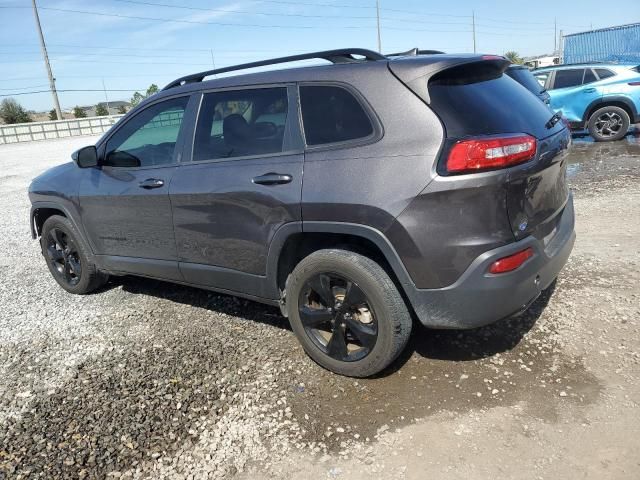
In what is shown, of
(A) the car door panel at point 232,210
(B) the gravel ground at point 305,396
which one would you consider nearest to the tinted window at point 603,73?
(B) the gravel ground at point 305,396

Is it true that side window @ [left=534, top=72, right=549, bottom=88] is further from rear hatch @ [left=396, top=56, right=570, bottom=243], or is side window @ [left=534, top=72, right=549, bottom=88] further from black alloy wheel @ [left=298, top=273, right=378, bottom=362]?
black alloy wheel @ [left=298, top=273, right=378, bottom=362]

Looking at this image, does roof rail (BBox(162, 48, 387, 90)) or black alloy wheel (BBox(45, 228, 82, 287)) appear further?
black alloy wheel (BBox(45, 228, 82, 287))

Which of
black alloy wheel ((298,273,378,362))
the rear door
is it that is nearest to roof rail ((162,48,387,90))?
black alloy wheel ((298,273,378,362))

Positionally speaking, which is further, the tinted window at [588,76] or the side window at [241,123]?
the tinted window at [588,76]

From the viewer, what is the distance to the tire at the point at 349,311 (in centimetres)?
276

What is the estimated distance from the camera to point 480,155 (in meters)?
2.43

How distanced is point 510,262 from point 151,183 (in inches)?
97.7

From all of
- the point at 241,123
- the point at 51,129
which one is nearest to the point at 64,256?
the point at 241,123

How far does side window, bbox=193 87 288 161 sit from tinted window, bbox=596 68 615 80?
399 inches

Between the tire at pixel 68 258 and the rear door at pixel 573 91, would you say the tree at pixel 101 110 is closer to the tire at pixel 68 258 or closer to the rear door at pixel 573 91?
the rear door at pixel 573 91

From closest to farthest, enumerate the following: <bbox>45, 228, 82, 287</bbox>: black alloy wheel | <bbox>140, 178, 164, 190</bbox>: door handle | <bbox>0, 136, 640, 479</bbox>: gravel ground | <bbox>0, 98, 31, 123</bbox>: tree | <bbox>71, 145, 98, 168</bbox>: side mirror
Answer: <bbox>0, 136, 640, 479</bbox>: gravel ground → <bbox>140, 178, 164, 190</bbox>: door handle → <bbox>71, 145, 98, 168</bbox>: side mirror → <bbox>45, 228, 82, 287</bbox>: black alloy wheel → <bbox>0, 98, 31, 123</bbox>: tree

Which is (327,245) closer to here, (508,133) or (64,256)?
(508,133)

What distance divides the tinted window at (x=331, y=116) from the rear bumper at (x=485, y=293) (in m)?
0.90

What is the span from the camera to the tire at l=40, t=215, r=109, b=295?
178 inches
